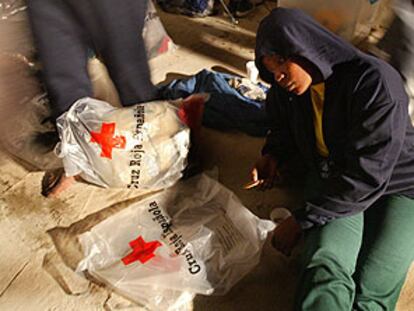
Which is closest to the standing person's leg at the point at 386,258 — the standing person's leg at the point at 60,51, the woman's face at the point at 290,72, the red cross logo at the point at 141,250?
the woman's face at the point at 290,72

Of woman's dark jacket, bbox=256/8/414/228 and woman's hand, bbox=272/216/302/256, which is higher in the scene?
woman's dark jacket, bbox=256/8/414/228

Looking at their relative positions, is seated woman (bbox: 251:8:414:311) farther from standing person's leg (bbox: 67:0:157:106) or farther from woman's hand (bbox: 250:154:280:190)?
standing person's leg (bbox: 67:0:157:106)

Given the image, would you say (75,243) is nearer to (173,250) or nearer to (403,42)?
(173,250)

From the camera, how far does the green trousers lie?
88 centimetres

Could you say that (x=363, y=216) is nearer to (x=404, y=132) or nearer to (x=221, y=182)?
(x=404, y=132)

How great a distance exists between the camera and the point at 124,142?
1223mm

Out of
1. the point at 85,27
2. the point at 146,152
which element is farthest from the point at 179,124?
the point at 85,27

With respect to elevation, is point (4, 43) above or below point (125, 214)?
above

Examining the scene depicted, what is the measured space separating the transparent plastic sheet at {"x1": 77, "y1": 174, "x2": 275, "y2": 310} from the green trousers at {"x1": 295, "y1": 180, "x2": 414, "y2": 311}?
0.61 ft

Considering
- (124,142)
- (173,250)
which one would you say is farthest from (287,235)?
(124,142)

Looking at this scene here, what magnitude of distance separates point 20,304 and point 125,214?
36 cm

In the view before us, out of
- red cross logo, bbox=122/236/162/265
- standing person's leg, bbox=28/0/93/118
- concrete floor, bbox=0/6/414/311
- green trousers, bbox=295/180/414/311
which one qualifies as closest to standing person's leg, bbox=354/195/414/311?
green trousers, bbox=295/180/414/311

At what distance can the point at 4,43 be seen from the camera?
1.49m

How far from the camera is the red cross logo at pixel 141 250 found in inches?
42.9
